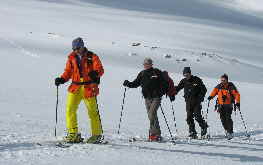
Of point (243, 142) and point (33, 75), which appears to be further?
point (33, 75)

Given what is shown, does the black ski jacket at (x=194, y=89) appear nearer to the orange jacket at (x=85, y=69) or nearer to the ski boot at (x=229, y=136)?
the ski boot at (x=229, y=136)

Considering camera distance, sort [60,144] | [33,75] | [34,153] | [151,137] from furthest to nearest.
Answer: [33,75] → [151,137] → [60,144] → [34,153]

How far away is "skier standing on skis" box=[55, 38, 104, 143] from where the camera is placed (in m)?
9.23

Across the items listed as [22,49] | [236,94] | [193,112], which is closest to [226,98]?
[236,94]

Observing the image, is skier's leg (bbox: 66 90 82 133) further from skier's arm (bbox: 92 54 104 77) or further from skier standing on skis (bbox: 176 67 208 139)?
skier standing on skis (bbox: 176 67 208 139)

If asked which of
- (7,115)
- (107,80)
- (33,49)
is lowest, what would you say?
(7,115)

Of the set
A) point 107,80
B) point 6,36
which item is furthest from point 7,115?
point 6,36

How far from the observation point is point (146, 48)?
126 feet

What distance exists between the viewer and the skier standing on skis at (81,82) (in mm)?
9227

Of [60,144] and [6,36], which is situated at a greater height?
[6,36]

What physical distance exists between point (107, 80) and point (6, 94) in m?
7.60

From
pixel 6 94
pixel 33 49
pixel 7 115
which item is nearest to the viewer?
pixel 7 115

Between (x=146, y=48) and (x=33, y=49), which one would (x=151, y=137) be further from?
(x=146, y=48)

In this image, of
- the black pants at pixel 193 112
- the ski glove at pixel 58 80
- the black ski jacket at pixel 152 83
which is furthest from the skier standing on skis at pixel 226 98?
the ski glove at pixel 58 80
